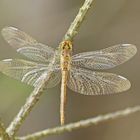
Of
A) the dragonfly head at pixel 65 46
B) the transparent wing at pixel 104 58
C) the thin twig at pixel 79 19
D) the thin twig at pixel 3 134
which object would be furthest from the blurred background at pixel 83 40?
the thin twig at pixel 3 134

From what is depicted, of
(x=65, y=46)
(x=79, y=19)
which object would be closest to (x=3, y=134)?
(x=79, y=19)

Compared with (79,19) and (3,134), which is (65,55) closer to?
(79,19)

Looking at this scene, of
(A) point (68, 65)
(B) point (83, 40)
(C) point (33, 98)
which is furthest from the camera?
(B) point (83, 40)

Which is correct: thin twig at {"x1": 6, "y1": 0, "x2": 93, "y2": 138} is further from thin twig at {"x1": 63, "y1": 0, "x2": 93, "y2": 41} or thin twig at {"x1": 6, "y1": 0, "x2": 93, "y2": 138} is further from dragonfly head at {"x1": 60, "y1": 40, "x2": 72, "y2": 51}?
dragonfly head at {"x1": 60, "y1": 40, "x2": 72, "y2": 51}

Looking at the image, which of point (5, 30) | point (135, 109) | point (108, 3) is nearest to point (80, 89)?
point (5, 30)

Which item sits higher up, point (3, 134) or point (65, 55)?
point (65, 55)

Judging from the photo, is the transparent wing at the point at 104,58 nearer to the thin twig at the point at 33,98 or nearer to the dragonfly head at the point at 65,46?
the dragonfly head at the point at 65,46

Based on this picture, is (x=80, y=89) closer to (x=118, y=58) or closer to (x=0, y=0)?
(x=118, y=58)
